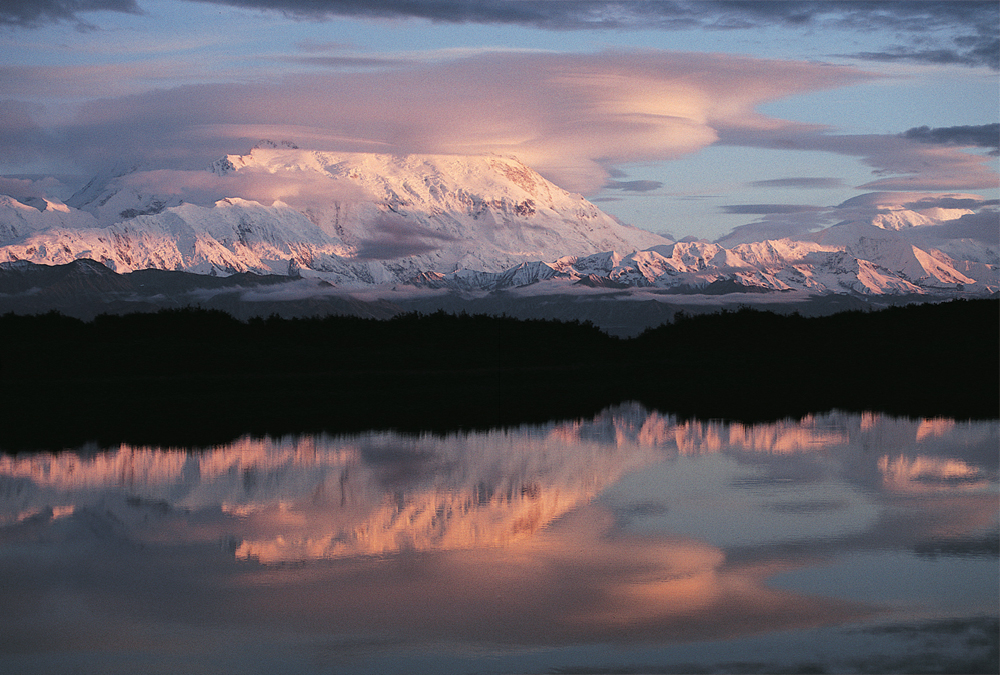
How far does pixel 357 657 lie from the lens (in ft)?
52.9

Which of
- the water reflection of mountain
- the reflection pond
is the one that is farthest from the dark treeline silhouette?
the reflection pond

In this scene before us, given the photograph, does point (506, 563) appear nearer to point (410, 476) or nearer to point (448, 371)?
point (410, 476)

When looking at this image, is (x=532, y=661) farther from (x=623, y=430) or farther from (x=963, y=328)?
(x=963, y=328)

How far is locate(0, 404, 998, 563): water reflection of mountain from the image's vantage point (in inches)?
965

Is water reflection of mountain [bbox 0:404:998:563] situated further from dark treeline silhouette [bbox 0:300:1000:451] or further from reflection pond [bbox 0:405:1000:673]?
dark treeline silhouette [bbox 0:300:1000:451]

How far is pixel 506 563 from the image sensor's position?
69.0 feet

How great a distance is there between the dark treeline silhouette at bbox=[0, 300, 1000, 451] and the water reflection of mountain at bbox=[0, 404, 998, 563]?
519 centimetres

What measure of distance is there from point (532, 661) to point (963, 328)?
4676 inches

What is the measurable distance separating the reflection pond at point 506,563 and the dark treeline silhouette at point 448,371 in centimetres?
1364

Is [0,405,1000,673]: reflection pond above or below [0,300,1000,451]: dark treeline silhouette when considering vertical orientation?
above

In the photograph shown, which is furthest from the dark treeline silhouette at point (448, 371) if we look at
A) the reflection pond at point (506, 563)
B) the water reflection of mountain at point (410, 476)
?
the reflection pond at point (506, 563)

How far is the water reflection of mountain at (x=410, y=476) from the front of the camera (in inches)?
965

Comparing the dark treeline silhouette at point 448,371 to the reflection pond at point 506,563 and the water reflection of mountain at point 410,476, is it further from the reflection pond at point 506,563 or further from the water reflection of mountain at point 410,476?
the reflection pond at point 506,563

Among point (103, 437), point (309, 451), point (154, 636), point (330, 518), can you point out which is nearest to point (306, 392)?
point (103, 437)
